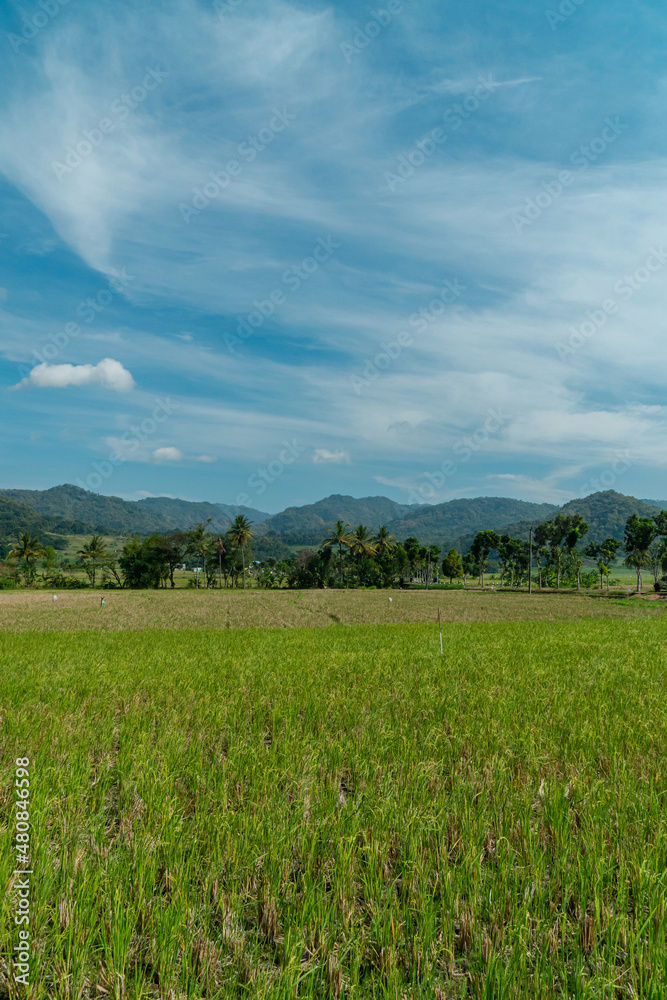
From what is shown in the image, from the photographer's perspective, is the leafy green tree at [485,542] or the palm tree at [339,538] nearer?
the palm tree at [339,538]

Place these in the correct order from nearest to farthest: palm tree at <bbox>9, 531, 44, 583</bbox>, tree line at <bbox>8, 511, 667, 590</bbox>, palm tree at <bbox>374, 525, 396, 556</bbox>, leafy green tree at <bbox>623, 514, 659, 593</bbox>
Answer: leafy green tree at <bbox>623, 514, 659, 593</bbox>
palm tree at <bbox>9, 531, 44, 583</bbox>
tree line at <bbox>8, 511, 667, 590</bbox>
palm tree at <bbox>374, 525, 396, 556</bbox>

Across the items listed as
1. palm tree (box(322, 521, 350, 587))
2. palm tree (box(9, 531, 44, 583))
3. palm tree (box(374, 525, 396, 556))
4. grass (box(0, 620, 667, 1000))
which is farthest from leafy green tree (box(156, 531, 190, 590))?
grass (box(0, 620, 667, 1000))

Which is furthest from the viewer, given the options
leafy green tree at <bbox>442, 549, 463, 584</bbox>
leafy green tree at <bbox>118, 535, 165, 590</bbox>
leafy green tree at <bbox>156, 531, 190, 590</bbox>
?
leafy green tree at <bbox>442, 549, 463, 584</bbox>

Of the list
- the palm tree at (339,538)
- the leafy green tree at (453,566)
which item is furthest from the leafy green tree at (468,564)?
the palm tree at (339,538)

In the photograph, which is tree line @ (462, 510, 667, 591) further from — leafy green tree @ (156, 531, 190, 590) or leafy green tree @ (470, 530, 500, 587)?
leafy green tree @ (156, 531, 190, 590)

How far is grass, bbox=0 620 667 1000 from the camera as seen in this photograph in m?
2.89

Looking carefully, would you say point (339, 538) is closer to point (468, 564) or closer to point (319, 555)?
point (319, 555)

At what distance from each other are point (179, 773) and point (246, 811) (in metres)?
1.48

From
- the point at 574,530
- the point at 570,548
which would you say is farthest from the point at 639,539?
the point at 570,548

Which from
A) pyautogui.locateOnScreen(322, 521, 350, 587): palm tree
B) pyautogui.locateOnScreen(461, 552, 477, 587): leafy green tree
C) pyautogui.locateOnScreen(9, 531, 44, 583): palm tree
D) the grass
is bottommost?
pyautogui.locateOnScreen(461, 552, 477, 587): leafy green tree

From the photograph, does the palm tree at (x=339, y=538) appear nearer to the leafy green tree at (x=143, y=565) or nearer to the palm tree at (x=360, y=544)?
the palm tree at (x=360, y=544)

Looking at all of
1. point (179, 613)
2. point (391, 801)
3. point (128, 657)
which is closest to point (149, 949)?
point (391, 801)

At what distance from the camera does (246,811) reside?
14.4 ft

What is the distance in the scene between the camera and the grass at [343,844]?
2.89 meters
